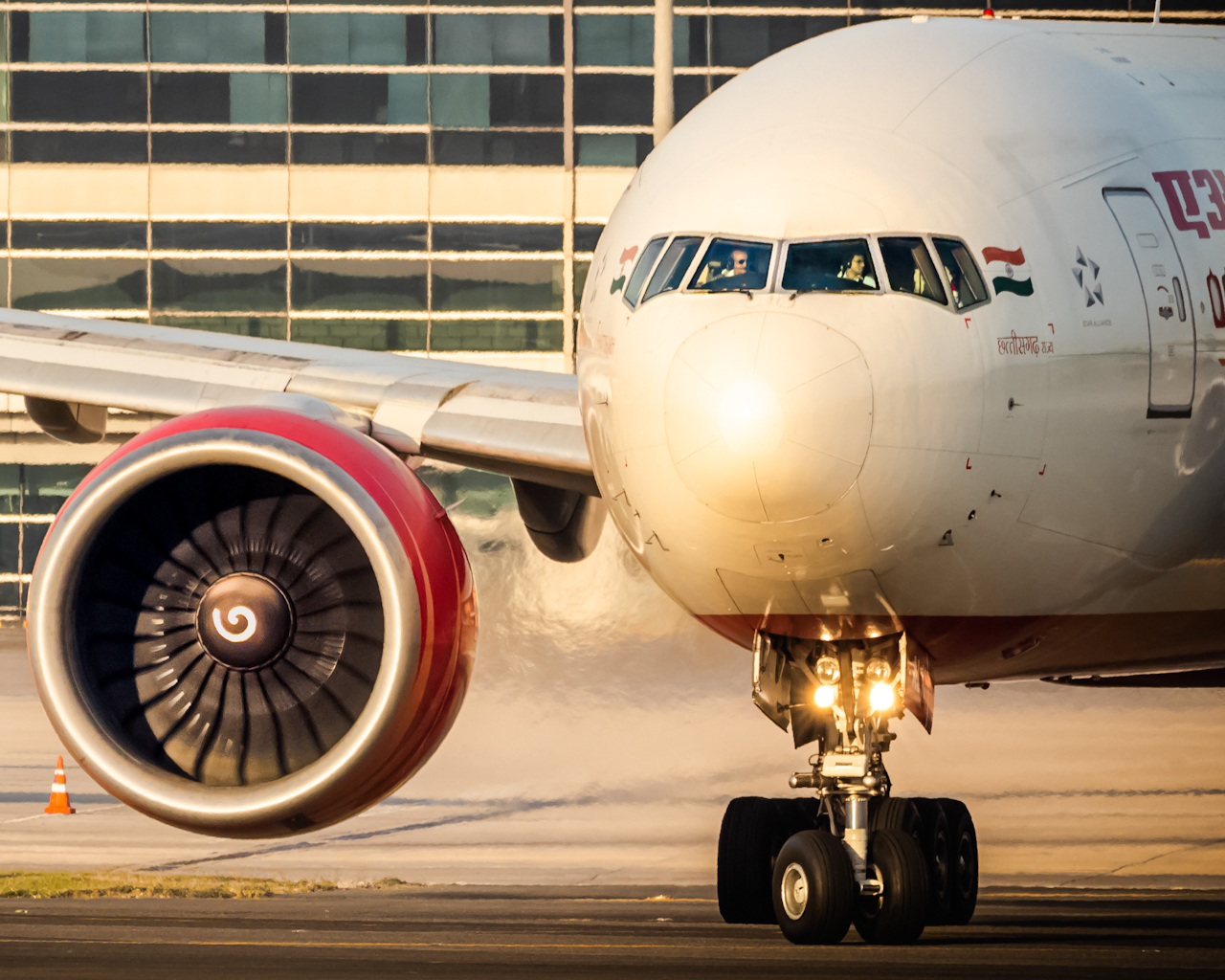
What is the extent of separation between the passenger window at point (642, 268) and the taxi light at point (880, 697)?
6.66 ft

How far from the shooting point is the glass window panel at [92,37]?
121ft

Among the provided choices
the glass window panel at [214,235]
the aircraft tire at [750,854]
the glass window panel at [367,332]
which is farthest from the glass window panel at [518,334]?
the aircraft tire at [750,854]

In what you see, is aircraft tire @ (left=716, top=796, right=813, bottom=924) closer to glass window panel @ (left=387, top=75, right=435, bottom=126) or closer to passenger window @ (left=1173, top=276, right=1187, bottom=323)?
passenger window @ (left=1173, top=276, right=1187, bottom=323)

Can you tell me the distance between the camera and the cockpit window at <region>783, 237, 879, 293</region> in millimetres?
8117

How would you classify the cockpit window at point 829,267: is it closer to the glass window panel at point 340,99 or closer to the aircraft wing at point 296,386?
the aircraft wing at point 296,386

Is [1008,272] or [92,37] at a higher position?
[92,37]

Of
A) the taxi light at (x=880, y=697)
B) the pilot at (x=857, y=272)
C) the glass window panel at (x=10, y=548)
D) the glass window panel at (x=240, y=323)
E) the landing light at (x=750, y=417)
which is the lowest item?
the taxi light at (x=880, y=697)

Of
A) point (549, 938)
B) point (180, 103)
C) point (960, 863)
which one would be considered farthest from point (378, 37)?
point (549, 938)

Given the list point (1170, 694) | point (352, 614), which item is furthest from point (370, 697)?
point (1170, 694)

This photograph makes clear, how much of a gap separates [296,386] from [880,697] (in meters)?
4.39

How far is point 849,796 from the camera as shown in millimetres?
9359

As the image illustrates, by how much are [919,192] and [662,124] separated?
2815cm

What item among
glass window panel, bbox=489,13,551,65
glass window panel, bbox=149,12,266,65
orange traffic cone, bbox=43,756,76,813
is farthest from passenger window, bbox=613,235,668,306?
glass window panel, bbox=149,12,266,65

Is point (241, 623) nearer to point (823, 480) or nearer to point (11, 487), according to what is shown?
point (823, 480)
